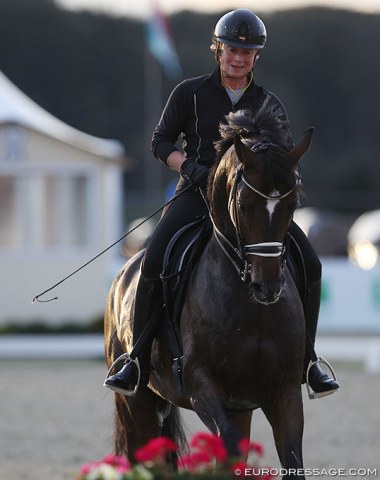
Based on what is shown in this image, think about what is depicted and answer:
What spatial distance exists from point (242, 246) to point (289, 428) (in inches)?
33.4

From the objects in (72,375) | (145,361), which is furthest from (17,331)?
(145,361)

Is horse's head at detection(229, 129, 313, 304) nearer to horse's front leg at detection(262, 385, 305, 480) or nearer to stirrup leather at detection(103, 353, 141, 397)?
horse's front leg at detection(262, 385, 305, 480)

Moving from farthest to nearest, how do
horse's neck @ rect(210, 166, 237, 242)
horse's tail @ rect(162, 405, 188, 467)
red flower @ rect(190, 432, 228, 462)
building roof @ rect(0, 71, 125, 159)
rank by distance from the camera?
building roof @ rect(0, 71, 125, 159), horse's tail @ rect(162, 405, 188, 467), horse's neck @ rect(210, 166, 237, 242), red flower @ rect(190, 432, 228, 462)

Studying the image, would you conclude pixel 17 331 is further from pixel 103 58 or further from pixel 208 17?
pixel 208 17

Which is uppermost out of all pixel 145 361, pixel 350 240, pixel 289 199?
pixel 289 199

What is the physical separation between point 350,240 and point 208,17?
56867mm

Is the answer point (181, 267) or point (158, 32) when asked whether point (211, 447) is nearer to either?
point (181, 267)

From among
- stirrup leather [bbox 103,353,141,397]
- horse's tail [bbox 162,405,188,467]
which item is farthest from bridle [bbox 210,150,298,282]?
horse's tail [bbox 162,405,188,467]

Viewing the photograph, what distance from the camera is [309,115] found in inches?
2854

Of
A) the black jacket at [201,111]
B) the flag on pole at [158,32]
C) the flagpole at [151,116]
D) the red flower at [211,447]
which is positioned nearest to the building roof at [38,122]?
the flag on pole at [158,32]

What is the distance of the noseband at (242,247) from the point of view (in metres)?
5.36

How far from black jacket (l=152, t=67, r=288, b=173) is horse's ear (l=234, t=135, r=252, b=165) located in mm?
864

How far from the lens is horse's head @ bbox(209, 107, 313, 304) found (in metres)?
Answer: 5.35

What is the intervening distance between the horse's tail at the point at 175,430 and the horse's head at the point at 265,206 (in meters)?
2.12
